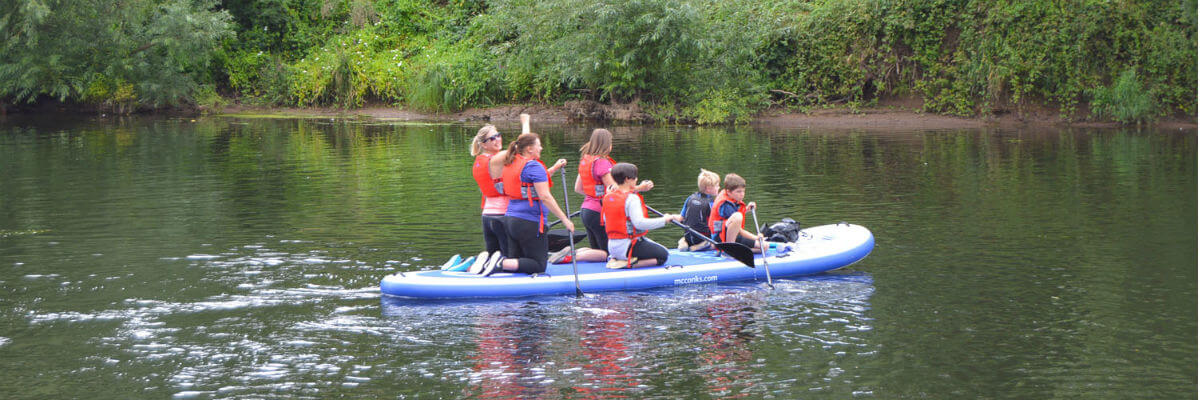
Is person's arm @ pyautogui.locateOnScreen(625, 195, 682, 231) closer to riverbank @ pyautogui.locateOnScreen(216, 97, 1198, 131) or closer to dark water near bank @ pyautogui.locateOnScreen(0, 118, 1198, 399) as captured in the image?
dark water near bank @ pyautogui.locateOnScreen(0, 118, 1198, 399)

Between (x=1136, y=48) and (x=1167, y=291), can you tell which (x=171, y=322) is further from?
(x=1136, y=48)

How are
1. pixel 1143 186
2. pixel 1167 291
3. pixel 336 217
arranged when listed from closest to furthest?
1. pixel 1167 291
2. pixel 336 217
3. pixel 1143 186

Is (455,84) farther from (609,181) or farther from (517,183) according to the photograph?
(517,183)

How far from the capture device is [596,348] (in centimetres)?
686

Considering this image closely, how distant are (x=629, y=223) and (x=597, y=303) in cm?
82

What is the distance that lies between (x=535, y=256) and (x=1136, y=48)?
63.2ft

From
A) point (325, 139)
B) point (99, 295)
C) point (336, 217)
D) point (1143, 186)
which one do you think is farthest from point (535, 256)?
point (325, 139)

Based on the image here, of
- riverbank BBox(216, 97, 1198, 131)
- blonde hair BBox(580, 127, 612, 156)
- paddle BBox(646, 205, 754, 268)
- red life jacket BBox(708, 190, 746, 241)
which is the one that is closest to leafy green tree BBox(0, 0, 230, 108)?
riverbank BBox(216, 97, 1198, 131)

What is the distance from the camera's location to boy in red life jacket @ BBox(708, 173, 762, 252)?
9023mm

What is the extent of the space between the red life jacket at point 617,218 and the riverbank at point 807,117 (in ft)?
55.6

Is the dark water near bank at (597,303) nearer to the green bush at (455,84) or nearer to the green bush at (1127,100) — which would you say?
the green bush at (1127,100)

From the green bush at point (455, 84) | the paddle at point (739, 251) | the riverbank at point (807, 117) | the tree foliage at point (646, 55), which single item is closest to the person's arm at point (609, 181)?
the paddle at point (739, 251)

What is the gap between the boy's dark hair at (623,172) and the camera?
8609 millimetres

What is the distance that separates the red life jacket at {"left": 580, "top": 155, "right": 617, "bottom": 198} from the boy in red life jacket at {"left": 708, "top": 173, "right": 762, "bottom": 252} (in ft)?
3.25
